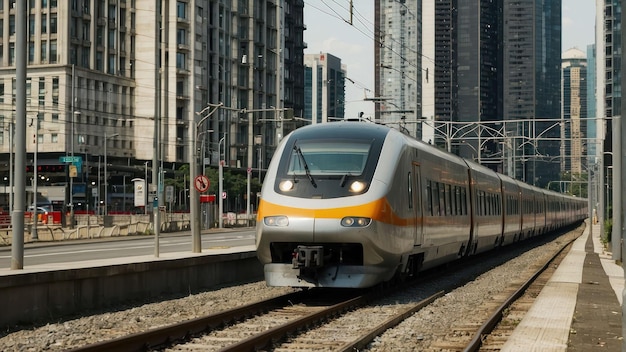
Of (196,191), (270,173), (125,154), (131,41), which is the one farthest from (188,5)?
(270,173)

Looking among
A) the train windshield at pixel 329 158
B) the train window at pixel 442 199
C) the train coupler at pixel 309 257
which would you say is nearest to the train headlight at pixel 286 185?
the train windshield at pixel 329 158

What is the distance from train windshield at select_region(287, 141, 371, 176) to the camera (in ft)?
57.0

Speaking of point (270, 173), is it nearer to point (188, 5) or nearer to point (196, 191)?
point (196, 191)

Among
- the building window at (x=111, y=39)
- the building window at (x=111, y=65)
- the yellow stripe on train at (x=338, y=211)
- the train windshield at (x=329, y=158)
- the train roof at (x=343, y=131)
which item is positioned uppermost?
the building window at (x=111, y=39)

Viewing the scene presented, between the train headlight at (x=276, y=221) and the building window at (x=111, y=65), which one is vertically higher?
the building window at (x=111, y=65)

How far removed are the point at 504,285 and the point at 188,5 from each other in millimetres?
91829

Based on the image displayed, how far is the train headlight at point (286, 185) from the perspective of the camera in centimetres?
1725

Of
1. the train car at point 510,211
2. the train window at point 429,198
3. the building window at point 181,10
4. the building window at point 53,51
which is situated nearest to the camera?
the train window at point 429,198

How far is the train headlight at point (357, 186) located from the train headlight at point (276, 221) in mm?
1283

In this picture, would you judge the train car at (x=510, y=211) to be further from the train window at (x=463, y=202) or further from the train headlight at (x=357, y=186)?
the train headlight at (x=357, y=186)

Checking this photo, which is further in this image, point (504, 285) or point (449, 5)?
point (449, 5)

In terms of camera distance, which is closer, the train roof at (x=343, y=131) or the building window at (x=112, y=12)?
the train roof at (x=343, y=131)

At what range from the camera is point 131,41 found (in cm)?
10994

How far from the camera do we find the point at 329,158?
17547mm
